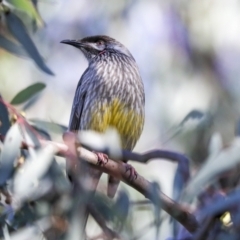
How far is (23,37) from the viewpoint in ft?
8.37

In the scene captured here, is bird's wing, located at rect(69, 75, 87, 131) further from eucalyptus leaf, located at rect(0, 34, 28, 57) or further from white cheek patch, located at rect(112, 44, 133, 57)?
eucalyptus leaf, located at rect(0, 34, 28, 57)

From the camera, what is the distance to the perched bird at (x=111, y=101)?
10.7 ft

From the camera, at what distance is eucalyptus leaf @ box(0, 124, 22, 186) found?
197cm

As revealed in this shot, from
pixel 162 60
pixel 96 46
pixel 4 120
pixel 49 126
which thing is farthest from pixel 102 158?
pixel 162 60

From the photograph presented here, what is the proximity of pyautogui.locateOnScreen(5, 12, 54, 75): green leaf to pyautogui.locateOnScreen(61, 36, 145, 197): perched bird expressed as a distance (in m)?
0.68

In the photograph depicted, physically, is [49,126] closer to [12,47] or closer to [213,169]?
[12,47]

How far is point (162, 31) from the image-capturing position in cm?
492

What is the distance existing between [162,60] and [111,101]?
1478 mm

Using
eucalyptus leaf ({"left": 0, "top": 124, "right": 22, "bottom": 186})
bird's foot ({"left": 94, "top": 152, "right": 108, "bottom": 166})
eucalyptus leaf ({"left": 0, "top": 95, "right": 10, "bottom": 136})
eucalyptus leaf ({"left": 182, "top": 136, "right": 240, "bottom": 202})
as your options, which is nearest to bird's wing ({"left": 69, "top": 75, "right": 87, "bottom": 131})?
bird's foot ({"left": 94, "top": 152, "right": 108, "bottom": 166})

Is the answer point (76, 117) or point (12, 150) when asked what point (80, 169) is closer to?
point (12, 150)

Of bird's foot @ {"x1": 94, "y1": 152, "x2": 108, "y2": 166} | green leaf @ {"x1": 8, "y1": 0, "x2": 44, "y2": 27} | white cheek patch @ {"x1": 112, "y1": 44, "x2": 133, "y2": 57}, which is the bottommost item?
bird's foot @ {"x1": 94, "y1": 152, "x2": 108, "y2": 166}

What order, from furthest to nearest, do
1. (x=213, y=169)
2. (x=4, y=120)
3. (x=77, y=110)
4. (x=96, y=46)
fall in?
(x=96, y=46) < (x=77, y=110) < (x=4, y=120) < (x=213, y=169)

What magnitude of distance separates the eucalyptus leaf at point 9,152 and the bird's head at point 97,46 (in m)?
1.92

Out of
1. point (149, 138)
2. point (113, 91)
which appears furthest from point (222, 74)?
point (113, 91)
